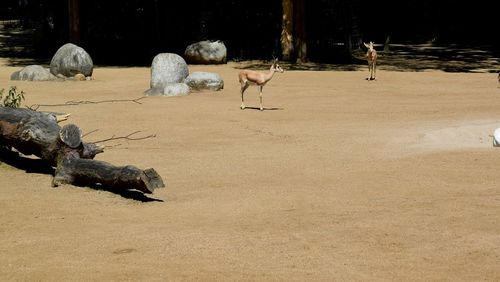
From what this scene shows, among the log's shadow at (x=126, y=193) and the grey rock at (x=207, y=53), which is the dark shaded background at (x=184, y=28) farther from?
the log's shadow at (x=126, y=193)

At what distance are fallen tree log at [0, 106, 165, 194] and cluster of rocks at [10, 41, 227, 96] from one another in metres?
9.28

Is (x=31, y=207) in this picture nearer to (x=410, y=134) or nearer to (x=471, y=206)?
(x=471, y=206)

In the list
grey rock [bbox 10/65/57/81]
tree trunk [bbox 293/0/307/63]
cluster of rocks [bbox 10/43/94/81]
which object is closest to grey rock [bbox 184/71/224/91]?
A: cluster of rocks [bbox 10/43/94/81]

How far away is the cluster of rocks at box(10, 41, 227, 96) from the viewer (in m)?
20.6

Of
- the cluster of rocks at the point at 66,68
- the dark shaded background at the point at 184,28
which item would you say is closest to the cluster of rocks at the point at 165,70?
the cluster of rocks at the point at 66,68

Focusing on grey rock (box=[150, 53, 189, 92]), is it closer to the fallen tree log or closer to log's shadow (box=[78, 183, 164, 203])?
the fallen tree log

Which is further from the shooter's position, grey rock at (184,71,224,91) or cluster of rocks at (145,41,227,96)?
grey rock at (184,71,224,91)

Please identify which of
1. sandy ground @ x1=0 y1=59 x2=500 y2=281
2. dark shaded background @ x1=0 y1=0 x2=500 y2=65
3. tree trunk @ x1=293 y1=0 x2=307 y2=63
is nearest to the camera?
sandy ground @ x1=0 y1=59 x2=500 y2=281

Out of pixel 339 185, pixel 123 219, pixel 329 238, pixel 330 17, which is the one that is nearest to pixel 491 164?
pixel 339 185

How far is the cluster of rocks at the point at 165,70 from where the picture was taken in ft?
67.7

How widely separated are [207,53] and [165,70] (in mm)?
8296

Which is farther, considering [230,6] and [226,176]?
[230,6]

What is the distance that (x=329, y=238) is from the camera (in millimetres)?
7547

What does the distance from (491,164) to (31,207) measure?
213 inches
